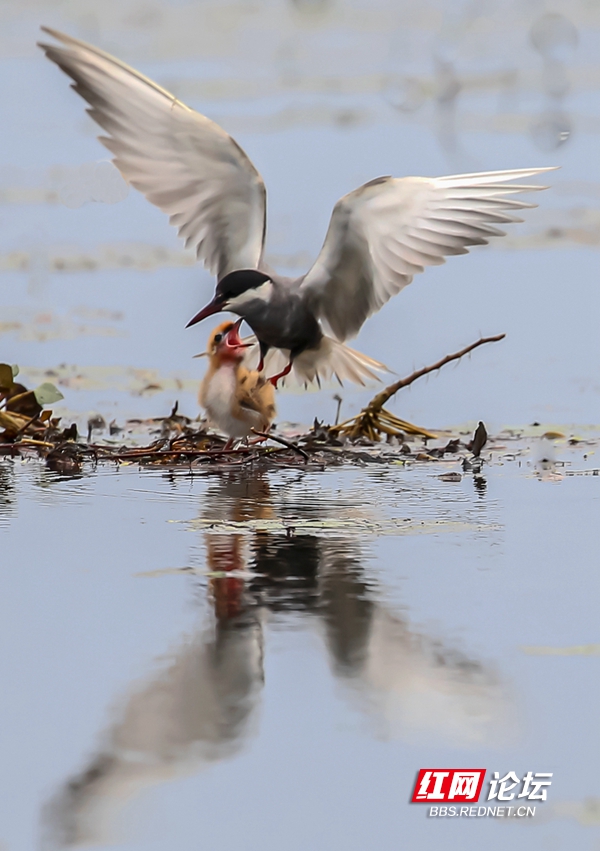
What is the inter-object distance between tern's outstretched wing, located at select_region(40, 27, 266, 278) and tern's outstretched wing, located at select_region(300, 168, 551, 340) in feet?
1.38

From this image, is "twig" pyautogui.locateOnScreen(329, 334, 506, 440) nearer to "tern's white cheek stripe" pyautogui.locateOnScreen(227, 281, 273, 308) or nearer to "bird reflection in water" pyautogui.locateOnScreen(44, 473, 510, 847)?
"tern's white cheek stripe" pyautogui.locateOnScreen(227, 281, 273, 308)

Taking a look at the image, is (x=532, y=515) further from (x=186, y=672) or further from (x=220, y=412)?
(x=186, y=672)

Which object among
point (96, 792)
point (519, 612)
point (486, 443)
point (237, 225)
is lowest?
point (96, 792)

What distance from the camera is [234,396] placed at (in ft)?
18.6

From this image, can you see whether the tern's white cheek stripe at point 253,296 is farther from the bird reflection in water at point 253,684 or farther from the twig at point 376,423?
the bird reflection in water at point 253,684

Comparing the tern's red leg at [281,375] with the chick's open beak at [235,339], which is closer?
the chick's open beak at [235,339]

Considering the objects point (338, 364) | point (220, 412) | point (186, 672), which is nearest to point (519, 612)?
point (186, 672)

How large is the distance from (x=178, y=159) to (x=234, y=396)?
3.44 ft

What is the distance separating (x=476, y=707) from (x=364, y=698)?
0.22 metres

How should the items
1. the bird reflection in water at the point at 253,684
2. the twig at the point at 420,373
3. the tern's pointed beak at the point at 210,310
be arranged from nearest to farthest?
the bird reflection in water at the point at 253,684 < the tern's pointed beak at the point at 210,310 < the twig at the point at 420,373

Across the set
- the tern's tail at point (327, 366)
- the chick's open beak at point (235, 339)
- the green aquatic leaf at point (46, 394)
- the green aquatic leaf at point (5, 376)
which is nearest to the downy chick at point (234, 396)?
the chick's open beak at point (235, 339)

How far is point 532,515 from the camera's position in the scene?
15.3 feet

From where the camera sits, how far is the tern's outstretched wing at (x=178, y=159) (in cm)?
576

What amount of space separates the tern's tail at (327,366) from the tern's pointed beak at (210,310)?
0.57 metres
